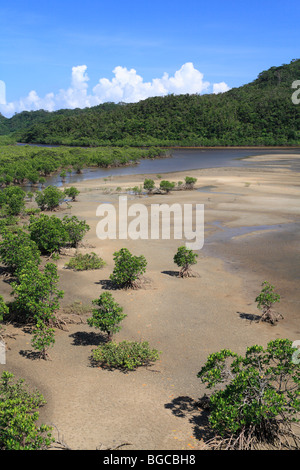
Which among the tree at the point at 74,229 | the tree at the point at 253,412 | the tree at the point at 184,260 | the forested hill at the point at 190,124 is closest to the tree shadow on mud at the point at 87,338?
the tree at the point at 253,412

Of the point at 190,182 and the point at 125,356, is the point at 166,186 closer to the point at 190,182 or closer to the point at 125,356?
the point at 190,182

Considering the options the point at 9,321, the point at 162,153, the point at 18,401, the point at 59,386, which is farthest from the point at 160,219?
the point at 162,153

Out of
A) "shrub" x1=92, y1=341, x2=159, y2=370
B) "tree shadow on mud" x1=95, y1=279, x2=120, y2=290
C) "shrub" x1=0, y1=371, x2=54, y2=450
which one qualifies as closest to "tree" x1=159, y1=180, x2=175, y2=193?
"tree shadow on mud" x1=95, y1=279, x2=120, y2=290

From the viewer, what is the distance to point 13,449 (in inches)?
285

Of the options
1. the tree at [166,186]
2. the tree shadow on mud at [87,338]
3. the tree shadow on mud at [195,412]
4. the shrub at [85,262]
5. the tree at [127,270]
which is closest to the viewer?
the tree shadow on mud at [195,412]

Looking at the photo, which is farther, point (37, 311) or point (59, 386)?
→ point (37, 311)

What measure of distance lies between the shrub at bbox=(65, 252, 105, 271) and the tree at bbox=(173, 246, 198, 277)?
3.80 m

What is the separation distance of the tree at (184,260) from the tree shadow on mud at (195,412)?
825 centimetres

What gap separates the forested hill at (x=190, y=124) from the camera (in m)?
122

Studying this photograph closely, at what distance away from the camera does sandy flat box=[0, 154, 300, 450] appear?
8773mm

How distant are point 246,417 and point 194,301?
7532 mm

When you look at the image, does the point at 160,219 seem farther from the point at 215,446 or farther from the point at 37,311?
the point at 215,446

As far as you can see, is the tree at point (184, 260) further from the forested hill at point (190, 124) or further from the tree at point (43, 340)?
the forested hill at point (190, 124)

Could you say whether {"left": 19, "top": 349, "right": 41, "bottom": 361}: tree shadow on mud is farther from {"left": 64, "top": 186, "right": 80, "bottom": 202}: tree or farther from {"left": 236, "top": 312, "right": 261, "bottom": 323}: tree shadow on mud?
{"left": 64, "top": 186, "right": 80, "bottom": 202}: tree
